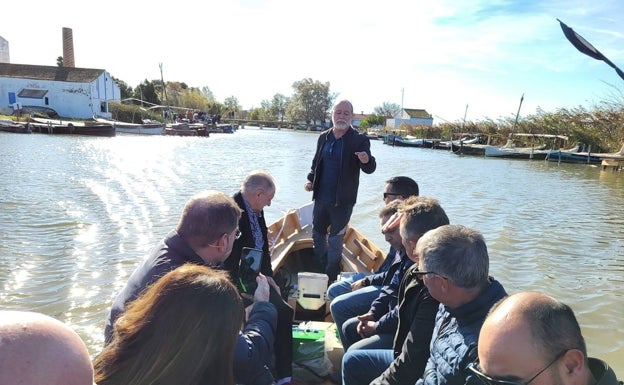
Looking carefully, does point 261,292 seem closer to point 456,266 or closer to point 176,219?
point 456,266

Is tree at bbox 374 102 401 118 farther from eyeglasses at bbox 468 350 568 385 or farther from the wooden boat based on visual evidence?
eyeglasses at bbox 468 350 568 385

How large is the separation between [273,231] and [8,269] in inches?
162

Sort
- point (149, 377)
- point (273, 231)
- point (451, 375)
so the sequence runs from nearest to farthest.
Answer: point (149, 377), point (451, 375), point (273, 231)

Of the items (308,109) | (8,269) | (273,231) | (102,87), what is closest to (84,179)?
(8,269)

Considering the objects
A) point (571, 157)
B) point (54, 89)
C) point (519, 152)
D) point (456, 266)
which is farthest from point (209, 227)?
point (54, 89)

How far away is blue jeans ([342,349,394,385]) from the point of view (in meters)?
2.51

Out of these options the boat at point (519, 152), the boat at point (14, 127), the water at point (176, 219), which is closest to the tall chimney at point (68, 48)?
the boat at point (14, 127)

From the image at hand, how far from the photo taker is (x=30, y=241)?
7996 mm

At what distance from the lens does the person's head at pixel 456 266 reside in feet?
6.23

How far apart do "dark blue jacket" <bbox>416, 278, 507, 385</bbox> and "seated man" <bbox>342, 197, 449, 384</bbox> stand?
0.15 metres

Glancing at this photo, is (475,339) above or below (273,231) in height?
above

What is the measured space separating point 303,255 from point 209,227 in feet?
12.0

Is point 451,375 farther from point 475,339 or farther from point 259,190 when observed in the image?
point 259,190

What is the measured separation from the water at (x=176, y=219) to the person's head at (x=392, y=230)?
3.36 metres
